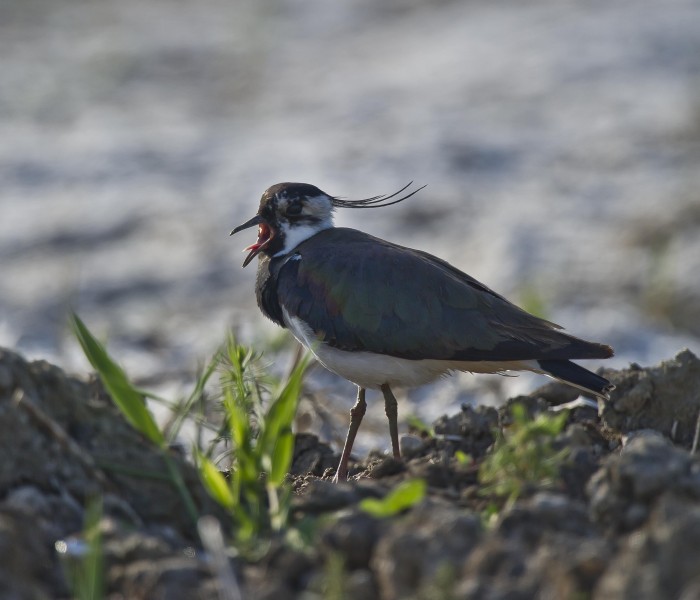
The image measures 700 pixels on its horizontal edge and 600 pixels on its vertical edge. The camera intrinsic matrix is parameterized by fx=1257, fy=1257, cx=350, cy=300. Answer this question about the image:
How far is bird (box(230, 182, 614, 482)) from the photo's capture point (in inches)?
205

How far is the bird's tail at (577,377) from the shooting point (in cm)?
484

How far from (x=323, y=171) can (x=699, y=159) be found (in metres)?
3.29

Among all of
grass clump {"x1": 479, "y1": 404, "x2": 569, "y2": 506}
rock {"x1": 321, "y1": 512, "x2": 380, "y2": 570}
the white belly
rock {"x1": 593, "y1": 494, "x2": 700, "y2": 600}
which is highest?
the white belly

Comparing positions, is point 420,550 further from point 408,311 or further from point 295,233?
point 295,233

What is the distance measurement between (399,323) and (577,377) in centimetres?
81

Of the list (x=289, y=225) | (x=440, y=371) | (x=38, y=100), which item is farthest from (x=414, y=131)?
(x=440, y=371)

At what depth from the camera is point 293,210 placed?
6.09m

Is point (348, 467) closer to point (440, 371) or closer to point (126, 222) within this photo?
point (440, 371)

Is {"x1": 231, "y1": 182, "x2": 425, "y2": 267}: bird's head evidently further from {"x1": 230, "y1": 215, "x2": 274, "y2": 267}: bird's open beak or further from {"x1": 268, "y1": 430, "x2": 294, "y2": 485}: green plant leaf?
{"x1": 268, "y1": 430, "x2": 294, "y2": 485}: green plant leaf

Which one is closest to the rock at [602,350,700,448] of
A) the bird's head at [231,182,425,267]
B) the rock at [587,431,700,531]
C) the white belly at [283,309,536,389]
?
the white belly at [283,309,536,389]

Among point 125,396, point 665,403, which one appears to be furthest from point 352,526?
point 665,403

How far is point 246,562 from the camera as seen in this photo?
132 inches

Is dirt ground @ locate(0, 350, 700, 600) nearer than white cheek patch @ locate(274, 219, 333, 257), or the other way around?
dirt ground @ locate(0, 350, 700, 600)

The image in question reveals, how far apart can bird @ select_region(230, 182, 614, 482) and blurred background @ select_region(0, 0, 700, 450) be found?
1.22m
